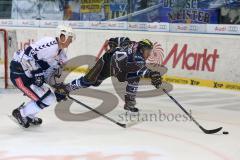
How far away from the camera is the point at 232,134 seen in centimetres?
654

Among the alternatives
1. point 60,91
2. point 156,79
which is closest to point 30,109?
point 60,91

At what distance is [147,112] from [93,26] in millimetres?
5944

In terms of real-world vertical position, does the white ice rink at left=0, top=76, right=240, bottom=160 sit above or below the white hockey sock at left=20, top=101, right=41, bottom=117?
below

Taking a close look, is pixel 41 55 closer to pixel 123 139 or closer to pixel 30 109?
pixel 30 109

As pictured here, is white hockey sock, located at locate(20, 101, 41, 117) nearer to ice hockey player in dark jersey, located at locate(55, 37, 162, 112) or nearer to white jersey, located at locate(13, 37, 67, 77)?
white jersey, located at locate(13, 37, 67, 77)

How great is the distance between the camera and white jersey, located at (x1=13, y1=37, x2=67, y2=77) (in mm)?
6473

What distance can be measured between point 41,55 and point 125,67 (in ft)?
5.03

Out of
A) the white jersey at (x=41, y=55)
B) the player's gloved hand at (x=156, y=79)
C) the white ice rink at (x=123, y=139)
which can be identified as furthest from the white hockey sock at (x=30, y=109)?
the player's gloved hand at (x=156, y=79)

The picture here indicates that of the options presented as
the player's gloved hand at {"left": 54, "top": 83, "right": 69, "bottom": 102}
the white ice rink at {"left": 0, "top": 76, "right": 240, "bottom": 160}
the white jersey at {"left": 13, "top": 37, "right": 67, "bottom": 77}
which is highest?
the white jersey at {"left": 13, "top": 37, "right": 67, "bottom": 77}

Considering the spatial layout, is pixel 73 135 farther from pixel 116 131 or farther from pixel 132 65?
pixel 132 65

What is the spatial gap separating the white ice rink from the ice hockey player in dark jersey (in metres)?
0.46

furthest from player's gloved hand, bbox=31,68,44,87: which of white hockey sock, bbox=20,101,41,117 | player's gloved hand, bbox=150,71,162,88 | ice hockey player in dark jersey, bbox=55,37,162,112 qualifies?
player's gloved hand, bbox=150,71,162,88

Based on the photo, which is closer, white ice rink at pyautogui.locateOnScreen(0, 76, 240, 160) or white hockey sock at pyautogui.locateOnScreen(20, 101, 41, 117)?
white ice rink at pyautogui.locateOnScreen(0, 76, 240, 160)

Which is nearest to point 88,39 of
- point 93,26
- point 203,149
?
point 93,26
